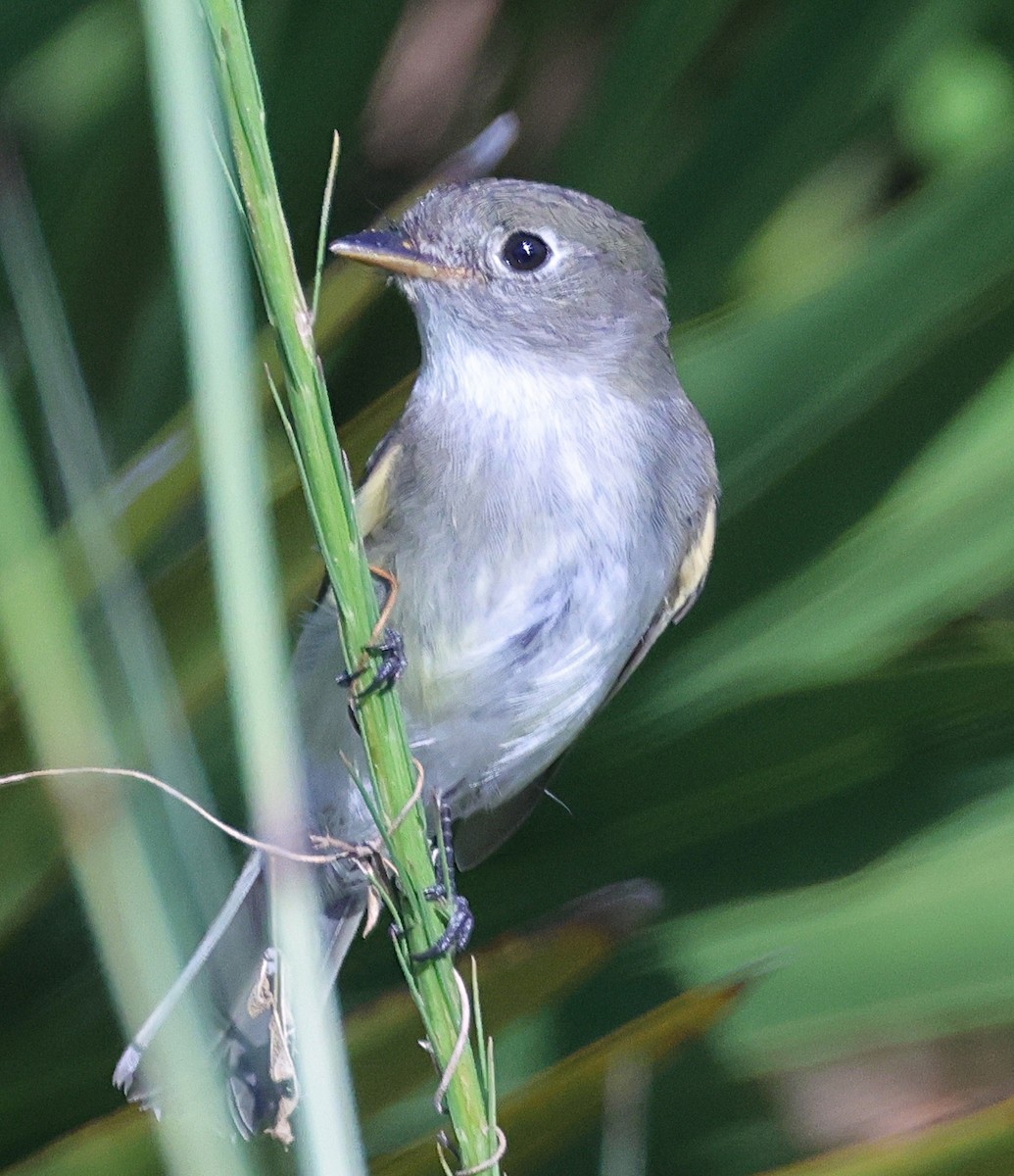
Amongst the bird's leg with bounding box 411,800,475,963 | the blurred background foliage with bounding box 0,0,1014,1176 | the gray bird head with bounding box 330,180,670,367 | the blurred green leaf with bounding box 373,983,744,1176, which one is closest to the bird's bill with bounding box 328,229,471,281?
the gray bird head with bounding box 330,180,670,367

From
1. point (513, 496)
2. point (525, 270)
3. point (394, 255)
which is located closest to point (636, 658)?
point (513, 496)

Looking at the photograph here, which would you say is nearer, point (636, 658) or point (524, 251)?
point (524, 251)

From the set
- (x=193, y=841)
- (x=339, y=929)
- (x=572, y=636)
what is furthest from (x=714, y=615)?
(x=193, y=841)

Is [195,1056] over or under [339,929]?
over

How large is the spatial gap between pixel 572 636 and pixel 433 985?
1049mm

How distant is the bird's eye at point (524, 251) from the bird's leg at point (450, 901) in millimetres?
684

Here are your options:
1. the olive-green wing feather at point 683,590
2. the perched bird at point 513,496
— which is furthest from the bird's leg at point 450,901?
the olive-green wing feather at point 683,590

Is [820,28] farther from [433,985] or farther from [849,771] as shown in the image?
[433,985]

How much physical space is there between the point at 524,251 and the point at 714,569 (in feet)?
1.61

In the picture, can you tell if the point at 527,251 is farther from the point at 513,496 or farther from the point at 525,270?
the point at 513,496

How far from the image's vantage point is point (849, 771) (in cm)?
187

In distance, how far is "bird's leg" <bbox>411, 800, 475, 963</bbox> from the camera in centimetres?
86

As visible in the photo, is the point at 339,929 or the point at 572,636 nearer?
the point at 572,636

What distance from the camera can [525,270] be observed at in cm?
191
